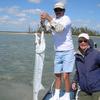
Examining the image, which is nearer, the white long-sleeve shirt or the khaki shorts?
the khaki shorts

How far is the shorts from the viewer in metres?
6.86

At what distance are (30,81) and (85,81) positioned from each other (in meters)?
6.92

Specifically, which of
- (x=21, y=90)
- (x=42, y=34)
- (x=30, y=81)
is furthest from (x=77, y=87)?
(x=30, y=81)

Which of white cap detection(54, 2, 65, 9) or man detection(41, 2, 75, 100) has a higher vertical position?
white cap detection(54, 2, 65, 9)

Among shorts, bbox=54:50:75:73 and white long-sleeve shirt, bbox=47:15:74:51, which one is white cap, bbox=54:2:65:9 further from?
shorts, bbox=54:50:75:73

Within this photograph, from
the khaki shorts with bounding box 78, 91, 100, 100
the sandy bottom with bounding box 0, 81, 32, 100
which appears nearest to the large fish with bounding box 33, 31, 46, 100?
the khaki shorts with bounding box 78, 91, 100, 100

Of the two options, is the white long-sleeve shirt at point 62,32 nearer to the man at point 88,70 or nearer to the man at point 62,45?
the man at point 62,45

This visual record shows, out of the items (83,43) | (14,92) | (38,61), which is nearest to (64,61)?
(83,43)

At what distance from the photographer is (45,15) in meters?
6.21

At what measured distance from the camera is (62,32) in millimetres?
6746

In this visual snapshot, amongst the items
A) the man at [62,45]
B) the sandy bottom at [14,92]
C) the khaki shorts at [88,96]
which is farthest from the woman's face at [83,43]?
the sandy bottom at [14,92]

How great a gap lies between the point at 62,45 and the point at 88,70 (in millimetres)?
912

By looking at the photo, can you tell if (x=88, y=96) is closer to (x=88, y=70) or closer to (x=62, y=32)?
(x=88, y=70)

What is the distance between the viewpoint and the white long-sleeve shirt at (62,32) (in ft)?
21.6
